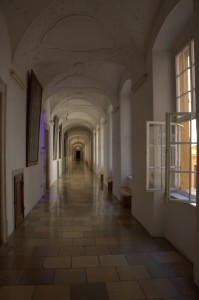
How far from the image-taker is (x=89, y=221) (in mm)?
6152

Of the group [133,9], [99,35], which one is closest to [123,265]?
[133,9]

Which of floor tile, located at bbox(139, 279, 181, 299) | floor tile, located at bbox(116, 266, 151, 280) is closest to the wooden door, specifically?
floor tile, located at bbox(116, 266, 151, 280)

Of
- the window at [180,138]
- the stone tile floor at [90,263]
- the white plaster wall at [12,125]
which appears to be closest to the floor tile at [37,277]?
the stone tile floor at [90,263]

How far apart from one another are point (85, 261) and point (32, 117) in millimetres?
4128

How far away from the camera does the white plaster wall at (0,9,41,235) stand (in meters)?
4.80

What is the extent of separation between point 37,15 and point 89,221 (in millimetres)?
4363

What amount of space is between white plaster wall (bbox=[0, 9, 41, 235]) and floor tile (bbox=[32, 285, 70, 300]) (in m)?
2.27

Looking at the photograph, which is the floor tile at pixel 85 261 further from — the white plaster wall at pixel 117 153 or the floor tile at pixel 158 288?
the white plaster wall at pixel 117 153

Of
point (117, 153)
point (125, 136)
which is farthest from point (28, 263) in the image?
point (117, 153)

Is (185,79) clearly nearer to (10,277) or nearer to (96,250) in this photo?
(96,250)

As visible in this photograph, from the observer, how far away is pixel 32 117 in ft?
22.4

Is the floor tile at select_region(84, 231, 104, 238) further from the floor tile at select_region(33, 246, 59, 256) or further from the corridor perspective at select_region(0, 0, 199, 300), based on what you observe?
the floor tile at select_region(33, 246, 59, 256)

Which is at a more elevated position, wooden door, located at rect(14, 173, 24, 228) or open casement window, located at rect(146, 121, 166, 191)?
open casement window, located at rect(146, 121, 166, 191)

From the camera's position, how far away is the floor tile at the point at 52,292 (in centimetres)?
283
